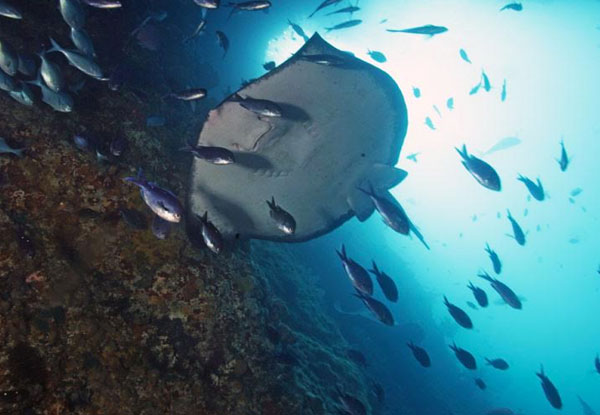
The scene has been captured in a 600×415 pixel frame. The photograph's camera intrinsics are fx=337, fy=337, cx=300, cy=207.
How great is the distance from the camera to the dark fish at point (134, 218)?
3.30m

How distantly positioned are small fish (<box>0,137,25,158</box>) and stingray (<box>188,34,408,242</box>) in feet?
4.76

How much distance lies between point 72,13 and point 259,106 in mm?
2286

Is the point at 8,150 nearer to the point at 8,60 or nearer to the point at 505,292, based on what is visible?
the point at 8,60

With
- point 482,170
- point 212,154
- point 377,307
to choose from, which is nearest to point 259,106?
point 212,154

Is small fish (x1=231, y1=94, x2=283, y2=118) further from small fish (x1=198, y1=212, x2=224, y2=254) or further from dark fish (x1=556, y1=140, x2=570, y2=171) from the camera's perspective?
dark fish (x1=556, y1=140, x2=570, y2=171)

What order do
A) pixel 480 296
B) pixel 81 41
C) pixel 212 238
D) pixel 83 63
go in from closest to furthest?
pixel 212 238 < pixel 83 63 < pixel 81 41 < pixel 480 296

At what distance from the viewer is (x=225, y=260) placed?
12.6 feet

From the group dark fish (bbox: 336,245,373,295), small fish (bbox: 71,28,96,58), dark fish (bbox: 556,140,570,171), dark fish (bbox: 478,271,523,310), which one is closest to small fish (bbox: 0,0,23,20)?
small fish (bbox: 71,28,96,58)

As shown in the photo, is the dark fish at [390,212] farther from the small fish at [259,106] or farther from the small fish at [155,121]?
the small fish at [155,121]

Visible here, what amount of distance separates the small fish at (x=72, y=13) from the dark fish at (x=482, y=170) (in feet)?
15.3

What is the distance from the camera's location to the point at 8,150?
283 cm

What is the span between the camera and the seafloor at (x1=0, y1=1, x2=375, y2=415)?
2.60m

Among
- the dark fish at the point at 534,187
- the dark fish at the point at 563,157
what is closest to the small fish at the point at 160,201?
the dark fish at the point at 534,187

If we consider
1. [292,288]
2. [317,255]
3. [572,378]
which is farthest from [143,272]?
[572,378]
